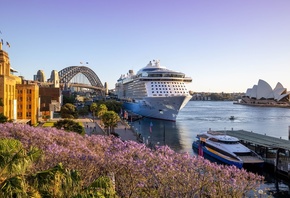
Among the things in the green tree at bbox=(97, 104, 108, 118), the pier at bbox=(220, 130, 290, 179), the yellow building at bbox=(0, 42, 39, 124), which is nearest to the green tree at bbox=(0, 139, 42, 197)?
the pier at bbox=(220, 130, 290, 179)

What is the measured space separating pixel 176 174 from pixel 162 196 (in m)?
1.01

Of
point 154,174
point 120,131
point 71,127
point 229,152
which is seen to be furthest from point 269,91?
point 154,174

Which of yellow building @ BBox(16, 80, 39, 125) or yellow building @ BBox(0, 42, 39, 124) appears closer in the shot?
yellow building @ BBox(0, 42, 39, 124)

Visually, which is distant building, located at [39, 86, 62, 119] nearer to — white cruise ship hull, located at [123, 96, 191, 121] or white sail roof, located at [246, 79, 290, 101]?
white cruise ship hull, located at [123, 96, 191, 121]

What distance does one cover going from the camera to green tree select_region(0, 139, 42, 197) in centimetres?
570

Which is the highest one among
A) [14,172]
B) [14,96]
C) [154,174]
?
[14,96]

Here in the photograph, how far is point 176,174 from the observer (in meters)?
10.7

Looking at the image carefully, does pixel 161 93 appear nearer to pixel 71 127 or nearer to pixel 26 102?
pixel 26 102

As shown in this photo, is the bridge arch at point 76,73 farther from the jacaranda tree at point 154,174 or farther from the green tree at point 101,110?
the jacaranda tree at point 154,174

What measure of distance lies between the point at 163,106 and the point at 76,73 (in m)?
119

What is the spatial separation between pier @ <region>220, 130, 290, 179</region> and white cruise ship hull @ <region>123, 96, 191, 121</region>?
1189 inches

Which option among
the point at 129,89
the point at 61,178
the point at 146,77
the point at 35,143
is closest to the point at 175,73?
the point at 146,77

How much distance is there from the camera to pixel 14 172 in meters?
6.84

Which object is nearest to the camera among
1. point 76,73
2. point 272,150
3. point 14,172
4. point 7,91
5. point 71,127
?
point 14,172
